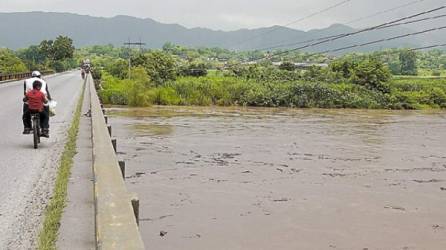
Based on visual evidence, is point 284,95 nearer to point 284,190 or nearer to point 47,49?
point 284,190

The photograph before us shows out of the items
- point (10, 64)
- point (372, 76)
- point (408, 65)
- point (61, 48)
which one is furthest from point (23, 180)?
point (61, 48)

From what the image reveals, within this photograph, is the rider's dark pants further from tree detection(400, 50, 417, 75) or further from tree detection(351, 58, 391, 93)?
tree detection(400, 50, 417, 75)

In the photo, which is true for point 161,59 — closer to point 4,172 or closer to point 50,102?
point 50,102

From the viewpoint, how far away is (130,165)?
15.1 m

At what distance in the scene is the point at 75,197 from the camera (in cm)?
619

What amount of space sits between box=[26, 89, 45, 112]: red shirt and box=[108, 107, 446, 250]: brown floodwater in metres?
2.78

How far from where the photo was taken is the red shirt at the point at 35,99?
1102 cm

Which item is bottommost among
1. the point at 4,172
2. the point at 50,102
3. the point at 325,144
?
the point at 325,144

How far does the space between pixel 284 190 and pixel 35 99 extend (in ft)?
19.9

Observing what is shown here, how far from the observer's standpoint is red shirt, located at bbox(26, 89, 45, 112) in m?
A: 11.0

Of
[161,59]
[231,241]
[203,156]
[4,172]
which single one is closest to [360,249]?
[231,241]

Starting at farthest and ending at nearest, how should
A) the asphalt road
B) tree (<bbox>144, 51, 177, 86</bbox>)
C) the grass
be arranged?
tree (<bbox>144, 51, 177, 86</bbox>) → the asphalt road → the grass

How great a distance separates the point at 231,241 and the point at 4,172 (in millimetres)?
3687

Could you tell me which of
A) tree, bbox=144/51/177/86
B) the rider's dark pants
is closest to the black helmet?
the rider's dark pants
